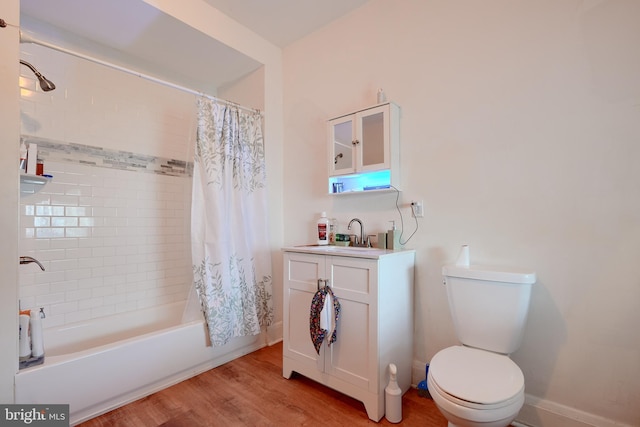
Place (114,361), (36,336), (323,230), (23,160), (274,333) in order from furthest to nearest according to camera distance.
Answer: (274,333) < (323,230) < (23,160) < (114,361) < (36,336)

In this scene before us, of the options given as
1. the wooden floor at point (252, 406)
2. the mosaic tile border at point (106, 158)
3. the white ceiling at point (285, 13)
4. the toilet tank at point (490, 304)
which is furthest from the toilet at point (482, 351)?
the mosaic tile border at point (106, 158)

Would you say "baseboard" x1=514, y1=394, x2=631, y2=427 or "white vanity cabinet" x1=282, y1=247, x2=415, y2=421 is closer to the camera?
"baseboard" x1=514, y1=394, x2=631, y2=427

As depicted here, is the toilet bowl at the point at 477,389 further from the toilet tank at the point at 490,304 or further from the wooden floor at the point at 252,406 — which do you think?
the wooden floor at the point at 252,406

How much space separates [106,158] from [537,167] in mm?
2976

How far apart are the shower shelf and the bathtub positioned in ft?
3.11

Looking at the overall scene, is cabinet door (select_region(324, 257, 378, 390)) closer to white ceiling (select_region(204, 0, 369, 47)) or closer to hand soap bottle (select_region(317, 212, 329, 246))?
hand soap bottle (select_region(317, 212, 329, 246))

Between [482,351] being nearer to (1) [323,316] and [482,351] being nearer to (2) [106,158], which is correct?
(1) [323,316]

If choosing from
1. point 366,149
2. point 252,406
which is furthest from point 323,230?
point 252,406

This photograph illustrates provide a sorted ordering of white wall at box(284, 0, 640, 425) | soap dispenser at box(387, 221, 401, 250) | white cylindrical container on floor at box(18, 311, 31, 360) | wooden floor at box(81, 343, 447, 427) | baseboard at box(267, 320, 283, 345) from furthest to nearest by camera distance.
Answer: baseboard at box(267, 320, 283, 345) < soap dispenser at box(387, 221, 401, 250) < wooden floor at box(81, 343, 447, 427) < white cylindrical container on floor at box(18, 311, 31, 360) < white wall at box(284, 0, 640, 425)

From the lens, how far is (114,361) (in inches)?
64.2

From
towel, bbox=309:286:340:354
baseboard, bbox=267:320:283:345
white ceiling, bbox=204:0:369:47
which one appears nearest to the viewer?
towel, bbox=309:286:340:354

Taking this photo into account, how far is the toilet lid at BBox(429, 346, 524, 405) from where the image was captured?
108 cm

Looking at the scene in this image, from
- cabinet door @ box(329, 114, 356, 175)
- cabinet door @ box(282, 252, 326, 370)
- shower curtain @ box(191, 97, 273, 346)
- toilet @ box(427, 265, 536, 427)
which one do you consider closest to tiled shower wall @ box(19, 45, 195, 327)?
shower curtain @ box(191, 97, 273, 346)

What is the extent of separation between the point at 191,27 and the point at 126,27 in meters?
0.48
